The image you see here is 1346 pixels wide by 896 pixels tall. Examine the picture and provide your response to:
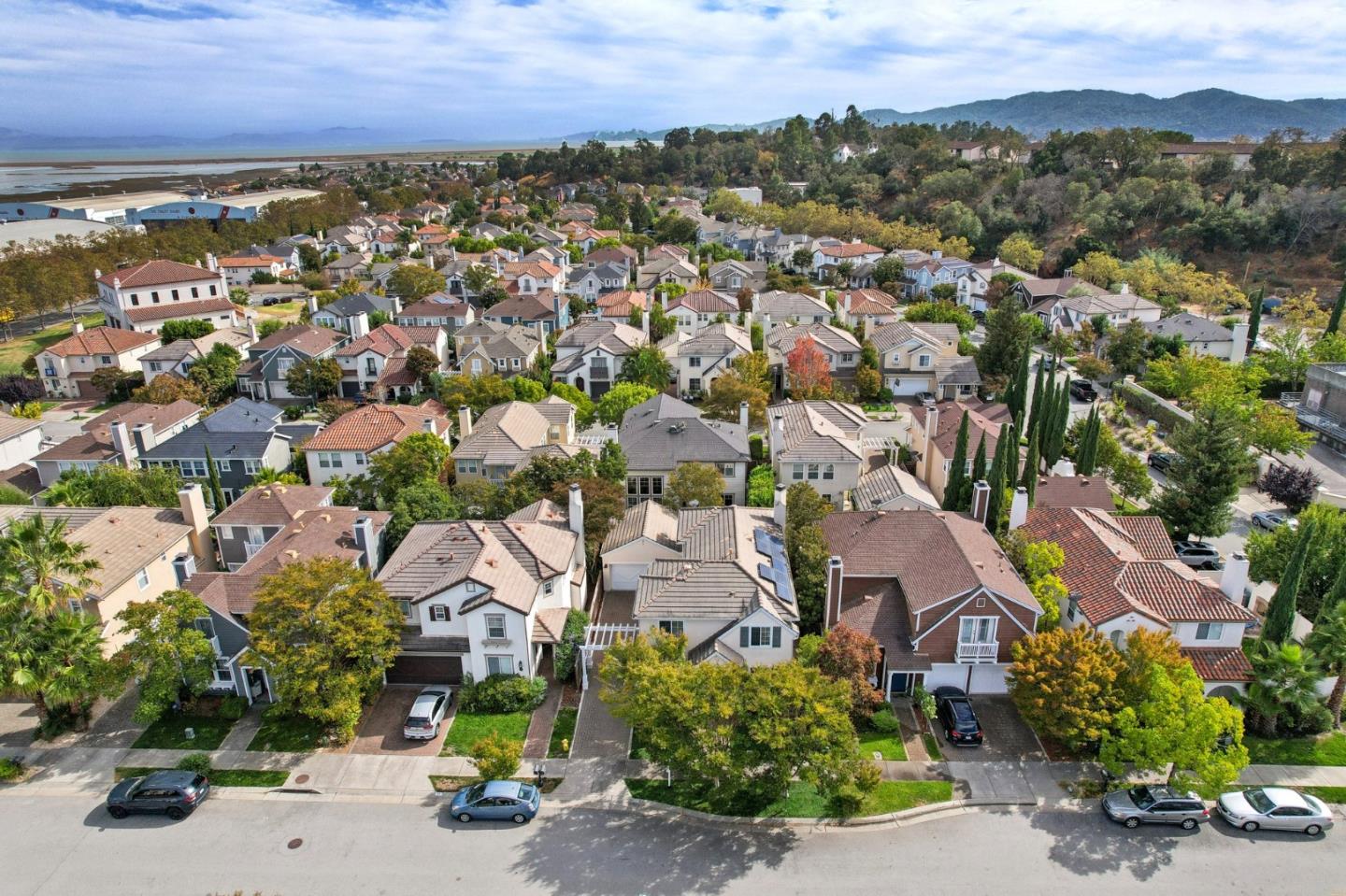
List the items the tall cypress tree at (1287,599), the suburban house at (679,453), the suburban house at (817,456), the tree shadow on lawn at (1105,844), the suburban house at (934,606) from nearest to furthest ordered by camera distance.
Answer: the tree shadow on lawn at (1105,844) → the tall cypress tree at (1287,599) → the suburban house at (934,606) → the suburban house at (817,456) → the suburban house at (679,453)

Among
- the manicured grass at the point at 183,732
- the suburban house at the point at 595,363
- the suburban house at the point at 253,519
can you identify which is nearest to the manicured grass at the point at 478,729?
the manicured grass at the point at 183,732

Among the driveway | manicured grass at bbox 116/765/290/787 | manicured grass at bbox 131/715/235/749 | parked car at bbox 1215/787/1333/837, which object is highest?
parked car at bbox 1215/787/1333/837

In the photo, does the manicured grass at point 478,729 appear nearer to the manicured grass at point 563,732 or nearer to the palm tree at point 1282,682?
the manicured grass at point 563,732

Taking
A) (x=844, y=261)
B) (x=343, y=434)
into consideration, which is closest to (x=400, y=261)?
(x=844, y=261)

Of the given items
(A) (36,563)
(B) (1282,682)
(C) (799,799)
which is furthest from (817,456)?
(A) (36,563)

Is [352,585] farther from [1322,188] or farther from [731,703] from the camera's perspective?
[1322,188]

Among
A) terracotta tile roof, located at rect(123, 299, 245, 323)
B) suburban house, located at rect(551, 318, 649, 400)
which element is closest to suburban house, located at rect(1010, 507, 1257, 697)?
suburban house, located at rect(551, 318, 649, 400)

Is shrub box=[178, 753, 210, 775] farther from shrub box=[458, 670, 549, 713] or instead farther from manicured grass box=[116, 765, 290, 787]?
shrub box=[458, 670, 549, 713]
